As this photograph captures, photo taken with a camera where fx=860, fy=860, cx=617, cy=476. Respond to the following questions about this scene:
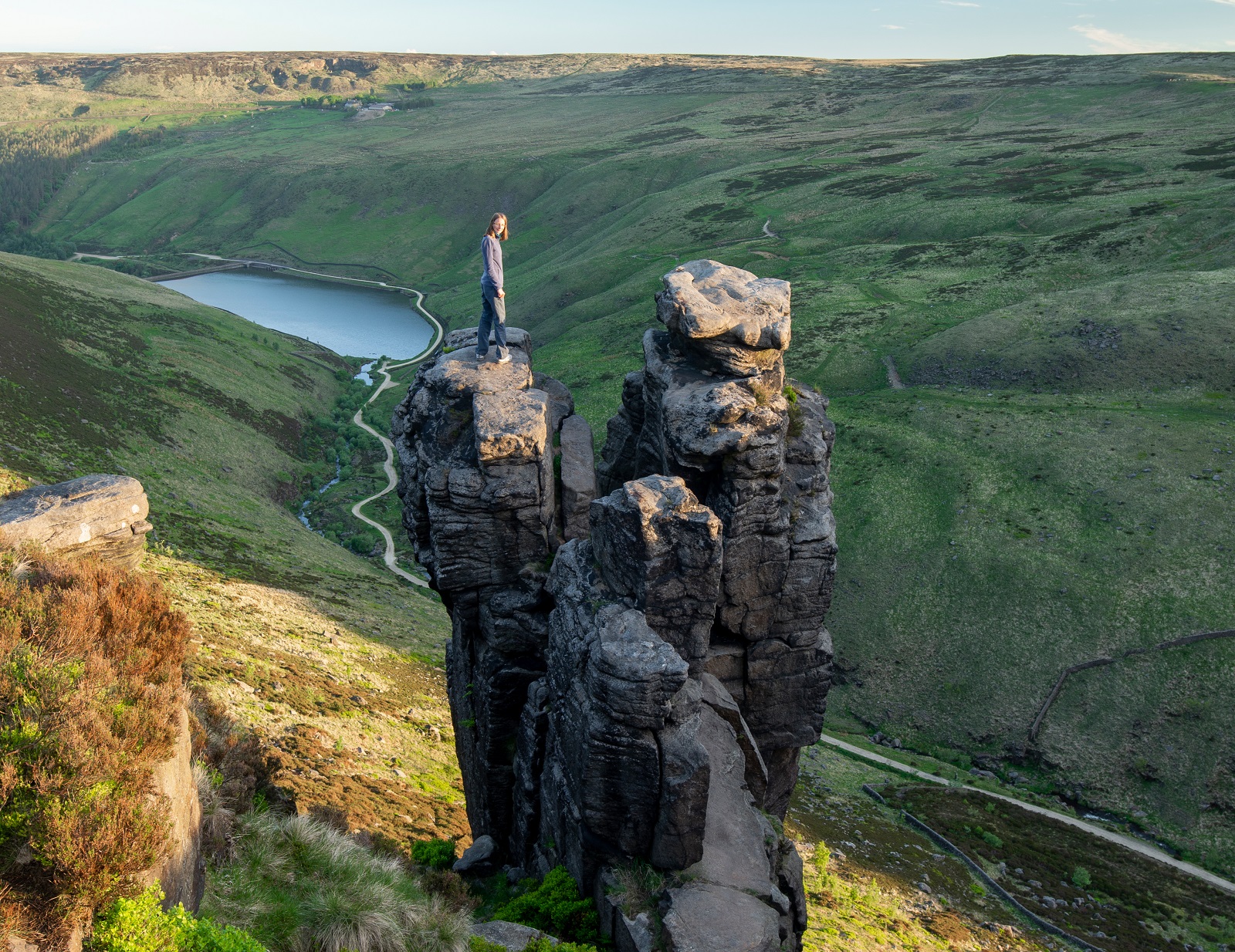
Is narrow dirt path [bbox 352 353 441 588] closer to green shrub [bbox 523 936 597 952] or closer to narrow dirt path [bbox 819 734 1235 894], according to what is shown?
narrow dirt path [bbox 819 734 1235 894]

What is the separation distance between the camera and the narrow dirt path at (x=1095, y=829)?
37.4 metres

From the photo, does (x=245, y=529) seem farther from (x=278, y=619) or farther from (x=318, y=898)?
(x=318, y=898)

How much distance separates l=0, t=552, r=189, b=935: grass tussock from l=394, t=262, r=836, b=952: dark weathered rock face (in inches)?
350

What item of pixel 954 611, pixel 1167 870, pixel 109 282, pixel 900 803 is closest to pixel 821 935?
pixel 900 803

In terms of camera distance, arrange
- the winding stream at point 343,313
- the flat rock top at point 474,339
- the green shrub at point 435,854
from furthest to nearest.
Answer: the winding stream at point 343,313 < the flat rock top at point 474,339 < the green shrub at point 435,854

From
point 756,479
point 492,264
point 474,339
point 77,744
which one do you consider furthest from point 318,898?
point 474,339

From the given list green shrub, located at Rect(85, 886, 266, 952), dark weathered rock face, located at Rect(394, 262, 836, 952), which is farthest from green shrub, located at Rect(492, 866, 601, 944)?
green shrub, located at Rect(85, 886, 266, 952)

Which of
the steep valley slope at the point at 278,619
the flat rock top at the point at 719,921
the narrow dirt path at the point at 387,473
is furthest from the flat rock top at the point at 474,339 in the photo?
the narrow dirt path at the point at 387,473

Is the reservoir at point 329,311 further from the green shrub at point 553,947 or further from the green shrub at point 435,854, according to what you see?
the green shrub at point 553,947

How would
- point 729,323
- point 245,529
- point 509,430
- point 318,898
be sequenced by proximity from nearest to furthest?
point 318,898 → point 509,430 → point 729,323 → point 245,529

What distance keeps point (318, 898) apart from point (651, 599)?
9.65 m

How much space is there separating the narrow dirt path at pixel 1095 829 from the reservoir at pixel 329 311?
369 feet

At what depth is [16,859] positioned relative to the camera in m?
13.2

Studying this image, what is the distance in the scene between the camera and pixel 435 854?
86.6ft
